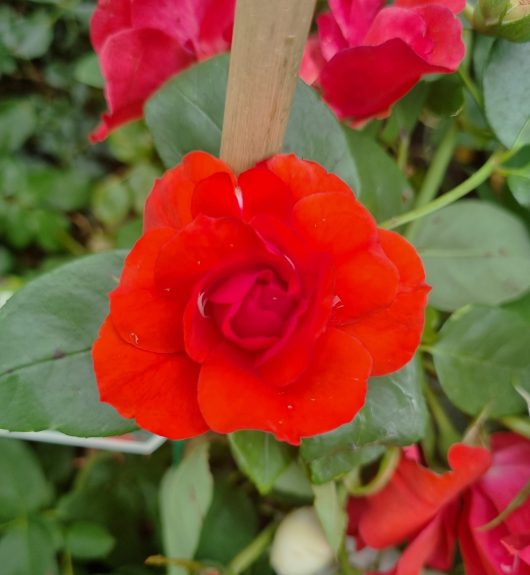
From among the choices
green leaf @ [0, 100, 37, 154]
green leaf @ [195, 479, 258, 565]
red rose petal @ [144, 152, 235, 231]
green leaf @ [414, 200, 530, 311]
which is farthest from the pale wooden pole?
green leaf @ [0, 100, 37, 154]

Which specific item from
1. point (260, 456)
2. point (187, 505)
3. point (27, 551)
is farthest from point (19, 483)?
point (260, 456)

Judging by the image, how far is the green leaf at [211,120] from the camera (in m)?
0.40

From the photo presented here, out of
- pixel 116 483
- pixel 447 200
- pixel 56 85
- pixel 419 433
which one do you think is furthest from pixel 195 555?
pixel 56 85

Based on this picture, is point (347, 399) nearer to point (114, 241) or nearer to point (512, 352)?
point (512, 352)

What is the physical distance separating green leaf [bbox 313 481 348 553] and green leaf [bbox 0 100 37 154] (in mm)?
559

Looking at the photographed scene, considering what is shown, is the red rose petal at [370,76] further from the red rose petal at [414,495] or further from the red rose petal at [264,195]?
the red rose petal at [414,495]

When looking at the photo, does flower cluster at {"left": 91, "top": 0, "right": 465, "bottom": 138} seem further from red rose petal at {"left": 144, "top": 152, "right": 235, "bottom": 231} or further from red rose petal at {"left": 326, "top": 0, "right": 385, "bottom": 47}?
red rose petal at {"left": 144, "top": 152, "right": 235, "bottom": 231}

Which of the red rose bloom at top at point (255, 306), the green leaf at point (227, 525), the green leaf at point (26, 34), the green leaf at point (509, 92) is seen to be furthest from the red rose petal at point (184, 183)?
the green leaf at point (26, 34)

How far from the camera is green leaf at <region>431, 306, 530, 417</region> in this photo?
47 centimetres

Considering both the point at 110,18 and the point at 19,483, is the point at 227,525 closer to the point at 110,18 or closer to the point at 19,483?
the point at 19,483

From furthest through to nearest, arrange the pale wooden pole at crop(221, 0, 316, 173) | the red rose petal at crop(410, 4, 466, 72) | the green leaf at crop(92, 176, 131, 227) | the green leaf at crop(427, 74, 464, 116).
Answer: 1. the green leaf at crop(92, 176, 131, 227)
2. the green leaf at crop(427, 74, 464, 116)
3. the red rose petal at crop(410, 4, 466, 72)
4. the pale wooden pole at crop(221, 0, 316, 173)

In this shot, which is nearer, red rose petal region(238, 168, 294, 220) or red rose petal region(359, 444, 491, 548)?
red rose petal region(238, 168, 294, 220)

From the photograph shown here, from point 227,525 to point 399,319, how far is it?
1.11ft

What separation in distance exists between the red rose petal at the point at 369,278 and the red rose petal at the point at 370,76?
0.15 metres
